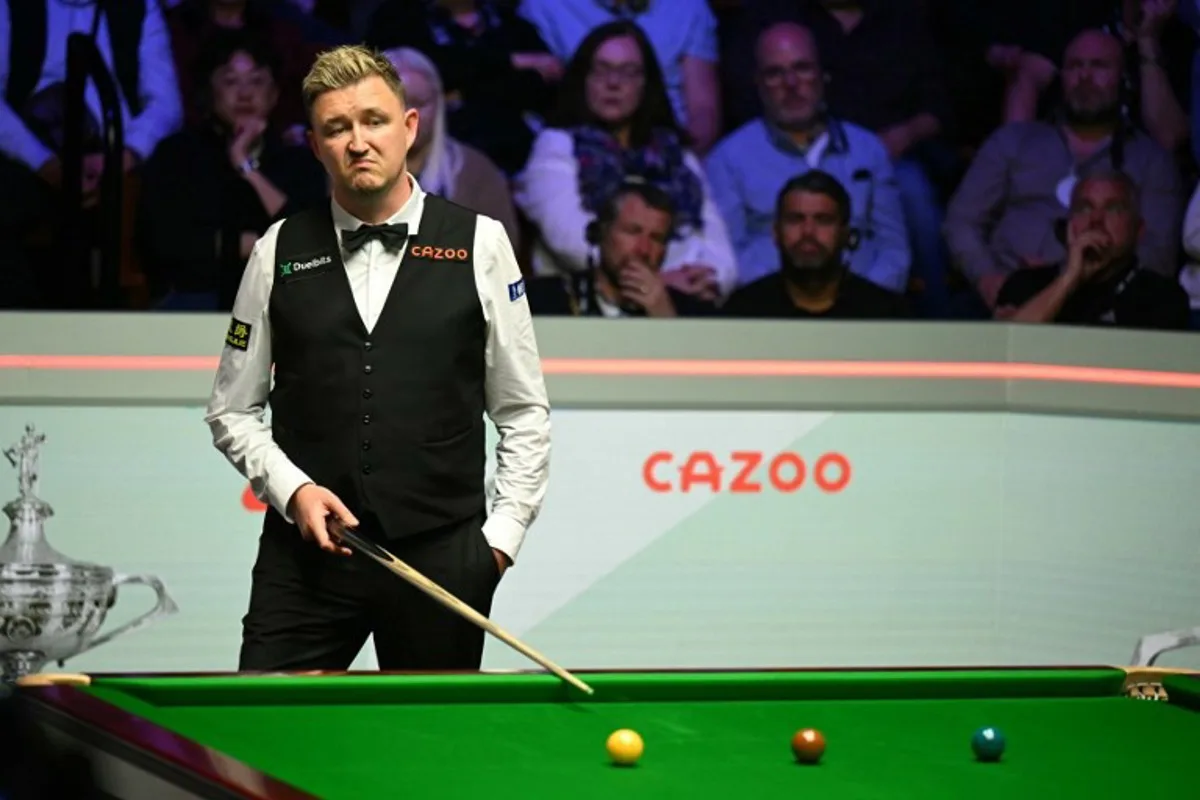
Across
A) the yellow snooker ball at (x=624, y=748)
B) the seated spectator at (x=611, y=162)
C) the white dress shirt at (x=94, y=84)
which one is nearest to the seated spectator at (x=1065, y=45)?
the seated spectator at (x=611, y=162)

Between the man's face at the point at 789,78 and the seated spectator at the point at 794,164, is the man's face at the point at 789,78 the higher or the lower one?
the higher one

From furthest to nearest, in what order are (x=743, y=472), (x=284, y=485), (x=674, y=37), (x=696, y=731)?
(x=674, y=37), (x=743, y=472), (x=284, y=485), (x=696, y=731)

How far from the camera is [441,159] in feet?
16.5

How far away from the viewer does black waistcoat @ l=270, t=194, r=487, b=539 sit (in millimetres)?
3123

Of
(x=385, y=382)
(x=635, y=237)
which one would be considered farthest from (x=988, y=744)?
(x=635, y=237)

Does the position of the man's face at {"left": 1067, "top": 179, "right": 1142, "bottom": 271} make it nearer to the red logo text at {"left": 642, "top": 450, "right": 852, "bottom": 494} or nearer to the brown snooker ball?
the red logo text at {"left": 642, "top": 450, "right": 852, "bottom": 494}

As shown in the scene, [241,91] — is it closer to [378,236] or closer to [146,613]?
[146,613]

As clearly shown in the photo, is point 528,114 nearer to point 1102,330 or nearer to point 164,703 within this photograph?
point 1102,330

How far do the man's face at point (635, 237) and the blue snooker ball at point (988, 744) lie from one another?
2.86m

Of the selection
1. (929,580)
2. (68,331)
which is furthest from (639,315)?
(68,331)

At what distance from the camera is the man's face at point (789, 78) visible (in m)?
5.18

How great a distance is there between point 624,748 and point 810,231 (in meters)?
3.12

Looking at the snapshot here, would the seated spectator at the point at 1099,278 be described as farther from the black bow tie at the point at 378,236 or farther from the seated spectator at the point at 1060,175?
the black bow tie at the point at 378,236

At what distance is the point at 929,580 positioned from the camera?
199 inches
